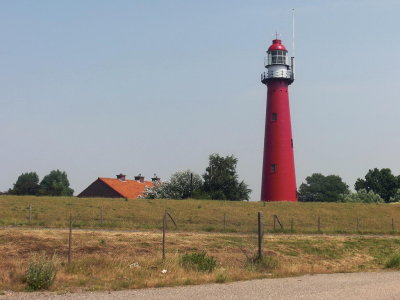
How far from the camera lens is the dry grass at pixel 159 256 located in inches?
748

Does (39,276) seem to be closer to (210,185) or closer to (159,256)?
(159,256)

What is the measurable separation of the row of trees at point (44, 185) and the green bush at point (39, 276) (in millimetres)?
107836

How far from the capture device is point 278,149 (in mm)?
61156

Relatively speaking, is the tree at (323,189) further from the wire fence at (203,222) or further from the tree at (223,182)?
the wire fence at (203,222)

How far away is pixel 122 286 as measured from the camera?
58.6 ft

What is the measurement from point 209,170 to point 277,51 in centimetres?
3146

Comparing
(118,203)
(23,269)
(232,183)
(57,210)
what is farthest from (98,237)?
(232,183)

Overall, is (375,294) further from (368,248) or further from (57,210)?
(57,210)

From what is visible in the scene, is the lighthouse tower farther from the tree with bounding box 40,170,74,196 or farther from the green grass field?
the tree with bounding box 40,170,74,196

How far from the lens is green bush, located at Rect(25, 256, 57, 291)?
1740 cm

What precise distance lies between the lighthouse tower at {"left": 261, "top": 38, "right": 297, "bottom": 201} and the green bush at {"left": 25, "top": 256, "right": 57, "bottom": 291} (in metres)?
44.9

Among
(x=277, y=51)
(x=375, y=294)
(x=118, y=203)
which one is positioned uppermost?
(x=277, y=51)

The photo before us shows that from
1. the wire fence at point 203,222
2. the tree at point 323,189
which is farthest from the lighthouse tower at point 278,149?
the tree at point 323,189

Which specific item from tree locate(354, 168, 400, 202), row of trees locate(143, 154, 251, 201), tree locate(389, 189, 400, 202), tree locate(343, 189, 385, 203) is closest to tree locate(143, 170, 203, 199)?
row of trees locate(143, 154, 251, 201)
